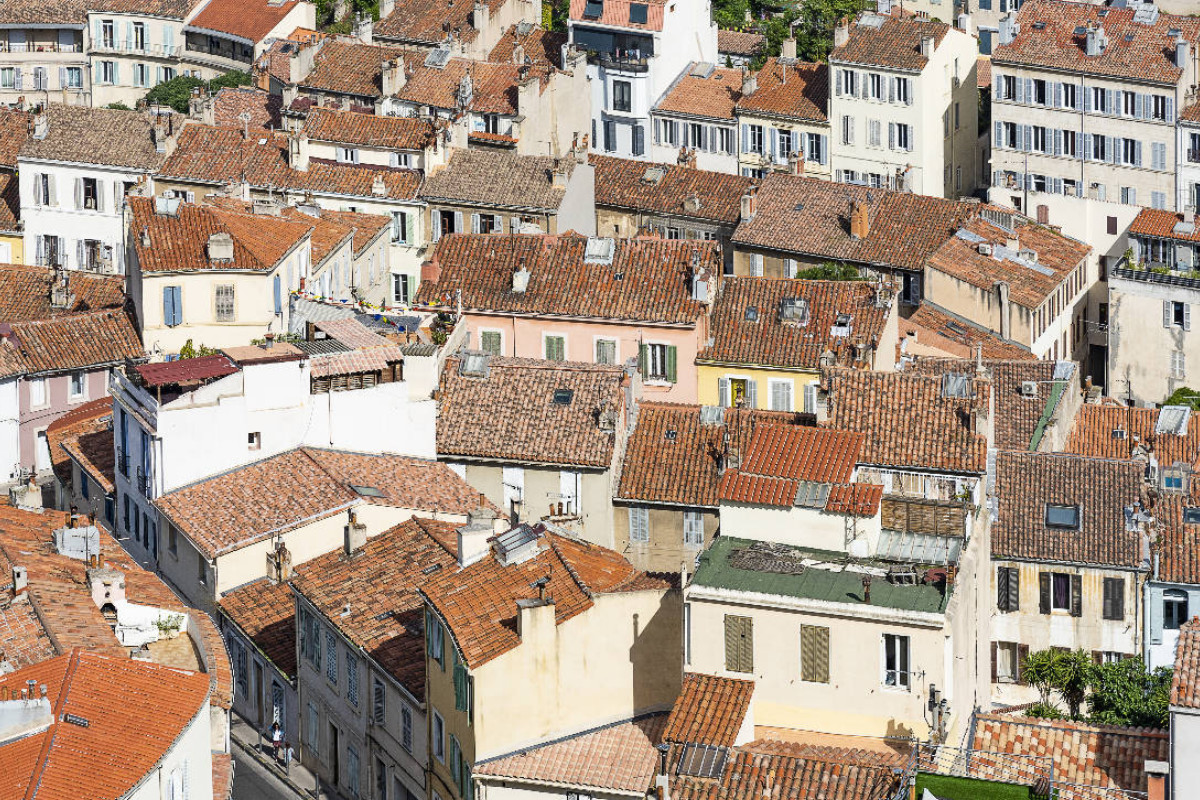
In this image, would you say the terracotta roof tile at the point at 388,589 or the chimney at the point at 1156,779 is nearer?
the chimney at the point at 1156,779

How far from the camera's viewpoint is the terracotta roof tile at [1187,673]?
7188 centimetres

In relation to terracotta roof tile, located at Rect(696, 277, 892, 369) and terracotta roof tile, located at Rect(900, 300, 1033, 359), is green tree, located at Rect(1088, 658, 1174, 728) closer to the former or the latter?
terracotta roof tile, located at Rect(696, 277, 892, 369)

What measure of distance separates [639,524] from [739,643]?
2249 cm

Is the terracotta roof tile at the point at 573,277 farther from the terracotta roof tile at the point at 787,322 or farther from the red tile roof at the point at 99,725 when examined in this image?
the red tile roof at the point at 99,725

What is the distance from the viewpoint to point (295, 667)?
88.9m

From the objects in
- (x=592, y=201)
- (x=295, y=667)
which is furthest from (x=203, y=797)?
(x=592, y=201)

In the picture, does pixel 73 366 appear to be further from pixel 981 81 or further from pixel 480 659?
pixel 981 81

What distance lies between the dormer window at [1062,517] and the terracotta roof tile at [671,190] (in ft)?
130

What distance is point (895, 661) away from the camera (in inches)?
2970

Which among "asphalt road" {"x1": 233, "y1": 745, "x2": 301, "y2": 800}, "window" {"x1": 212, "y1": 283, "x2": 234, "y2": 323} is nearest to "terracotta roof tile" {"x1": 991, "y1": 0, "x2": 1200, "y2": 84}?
"window" {"x1": 212, "y1": 283, "x2": 234, "y2": 323}

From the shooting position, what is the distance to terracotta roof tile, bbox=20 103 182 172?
136 metres

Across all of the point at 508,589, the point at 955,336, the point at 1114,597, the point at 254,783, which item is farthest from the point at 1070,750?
the point at 955,336

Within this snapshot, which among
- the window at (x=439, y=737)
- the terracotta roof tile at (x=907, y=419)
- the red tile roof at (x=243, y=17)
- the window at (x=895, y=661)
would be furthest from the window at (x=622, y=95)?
the window at (x=895, y=661)

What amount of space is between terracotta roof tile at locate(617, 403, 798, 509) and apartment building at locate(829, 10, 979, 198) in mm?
45136
